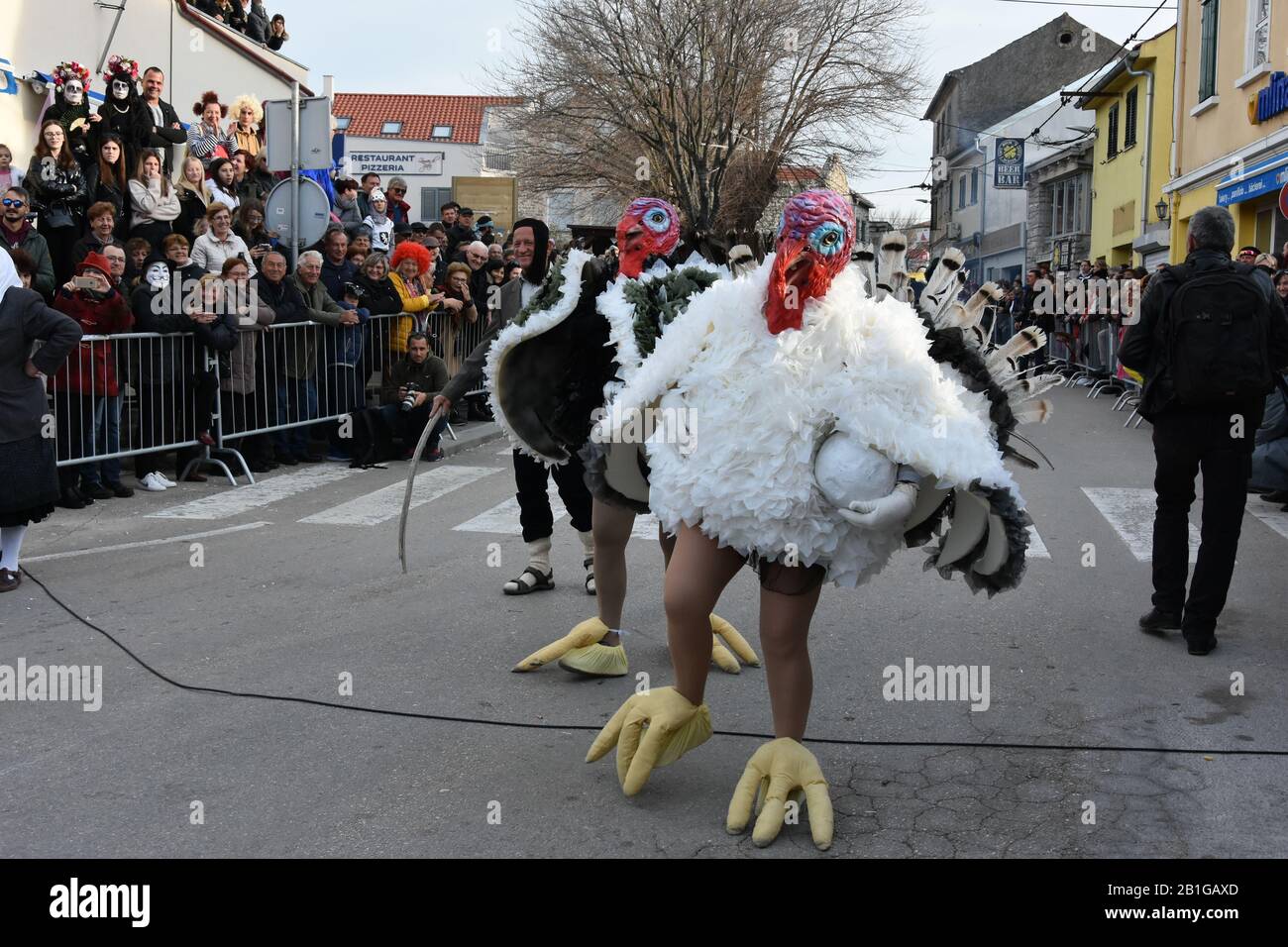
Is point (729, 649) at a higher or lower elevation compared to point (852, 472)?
lower

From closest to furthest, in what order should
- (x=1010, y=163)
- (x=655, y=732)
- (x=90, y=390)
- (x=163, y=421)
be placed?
(x=655, y=732), (x=90, y=390), (x=163, y=421), (x=1010, y=163)

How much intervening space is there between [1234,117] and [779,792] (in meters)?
19.8

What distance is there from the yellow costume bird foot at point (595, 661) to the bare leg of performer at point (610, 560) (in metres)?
0.08

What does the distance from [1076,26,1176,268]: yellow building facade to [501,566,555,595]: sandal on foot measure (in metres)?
22.7

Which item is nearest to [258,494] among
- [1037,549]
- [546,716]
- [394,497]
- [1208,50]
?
[394,497]

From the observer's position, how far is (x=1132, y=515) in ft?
31.6

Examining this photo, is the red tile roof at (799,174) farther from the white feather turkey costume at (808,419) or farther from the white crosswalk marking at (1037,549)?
the white feather turkey costume at (808,419)

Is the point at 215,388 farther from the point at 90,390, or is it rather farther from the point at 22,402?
the point at 22,402

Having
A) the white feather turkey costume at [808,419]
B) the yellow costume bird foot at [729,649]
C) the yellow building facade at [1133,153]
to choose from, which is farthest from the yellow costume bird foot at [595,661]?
the yellow building facade at [1133,153]

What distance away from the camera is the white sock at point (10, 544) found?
23.7 feet

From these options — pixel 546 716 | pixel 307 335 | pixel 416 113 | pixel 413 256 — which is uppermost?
pixel 416 113

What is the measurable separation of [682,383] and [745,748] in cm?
152

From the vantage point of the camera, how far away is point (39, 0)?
1550cm
